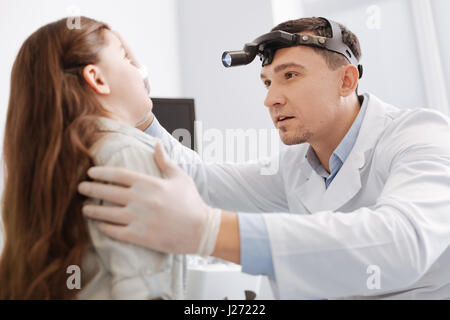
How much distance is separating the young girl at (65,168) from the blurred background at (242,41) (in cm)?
→ 106

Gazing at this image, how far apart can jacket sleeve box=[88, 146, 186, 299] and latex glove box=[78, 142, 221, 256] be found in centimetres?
2

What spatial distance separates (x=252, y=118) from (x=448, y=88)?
1.00 metres

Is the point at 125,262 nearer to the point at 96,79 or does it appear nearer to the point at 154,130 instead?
the point at 96,79

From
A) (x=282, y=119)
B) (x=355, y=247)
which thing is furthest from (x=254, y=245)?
(x=282, y=119)

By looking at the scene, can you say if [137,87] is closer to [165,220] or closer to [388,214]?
[165,220]

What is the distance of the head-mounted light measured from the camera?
111 cm

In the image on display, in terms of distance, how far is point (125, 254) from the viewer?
25.0 inches

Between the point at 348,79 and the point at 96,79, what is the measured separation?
2.52ft

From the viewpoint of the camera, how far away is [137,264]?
25.0 inches

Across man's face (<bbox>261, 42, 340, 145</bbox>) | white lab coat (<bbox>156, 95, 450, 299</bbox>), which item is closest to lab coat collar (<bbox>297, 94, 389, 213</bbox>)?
white lab coat (<bbox>156, 95, 450, 299</bbox>)

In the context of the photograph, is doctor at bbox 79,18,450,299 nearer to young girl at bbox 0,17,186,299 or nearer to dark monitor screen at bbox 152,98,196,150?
young girl at bbox 0,17,186,299

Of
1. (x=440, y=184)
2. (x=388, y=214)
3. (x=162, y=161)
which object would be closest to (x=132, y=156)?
(x=162, y=161)

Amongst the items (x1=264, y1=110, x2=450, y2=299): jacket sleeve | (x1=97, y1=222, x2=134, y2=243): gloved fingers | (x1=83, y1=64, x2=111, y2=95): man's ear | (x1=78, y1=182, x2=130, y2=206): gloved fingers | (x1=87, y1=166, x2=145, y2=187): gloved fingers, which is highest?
(x1=83, y1=64, x2=111, y2=95): man's ear
